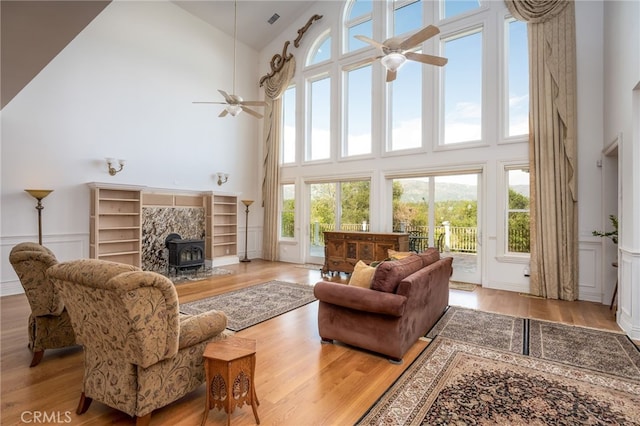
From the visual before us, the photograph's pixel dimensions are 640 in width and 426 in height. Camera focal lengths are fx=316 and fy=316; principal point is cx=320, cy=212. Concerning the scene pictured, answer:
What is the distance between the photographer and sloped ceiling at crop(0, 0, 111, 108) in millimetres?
1802

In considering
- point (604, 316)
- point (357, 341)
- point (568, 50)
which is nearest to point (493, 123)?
point (568, 50)

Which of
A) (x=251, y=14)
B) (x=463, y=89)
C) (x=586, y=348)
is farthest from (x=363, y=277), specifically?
(x=251, y=14)

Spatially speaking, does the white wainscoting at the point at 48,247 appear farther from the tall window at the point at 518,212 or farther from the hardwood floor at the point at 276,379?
the tall window at the point at 518,212

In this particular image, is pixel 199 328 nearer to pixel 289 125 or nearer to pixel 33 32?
pixel 33 32

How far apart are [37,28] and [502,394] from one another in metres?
4.23

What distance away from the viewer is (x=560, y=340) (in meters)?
3.54

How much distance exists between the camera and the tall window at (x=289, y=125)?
9.20m

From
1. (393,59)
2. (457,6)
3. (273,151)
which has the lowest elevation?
(273,151)

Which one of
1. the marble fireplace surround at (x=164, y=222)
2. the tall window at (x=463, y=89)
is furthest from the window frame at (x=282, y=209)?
the tall window at (x=463, y=89)

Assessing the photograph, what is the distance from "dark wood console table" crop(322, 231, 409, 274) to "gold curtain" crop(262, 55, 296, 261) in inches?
95.5

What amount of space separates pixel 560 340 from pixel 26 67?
6004 millimetres

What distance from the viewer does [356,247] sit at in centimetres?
684

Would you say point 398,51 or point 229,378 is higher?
point 398,51

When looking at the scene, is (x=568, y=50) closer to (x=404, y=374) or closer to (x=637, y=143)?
(x=637, y=143)
